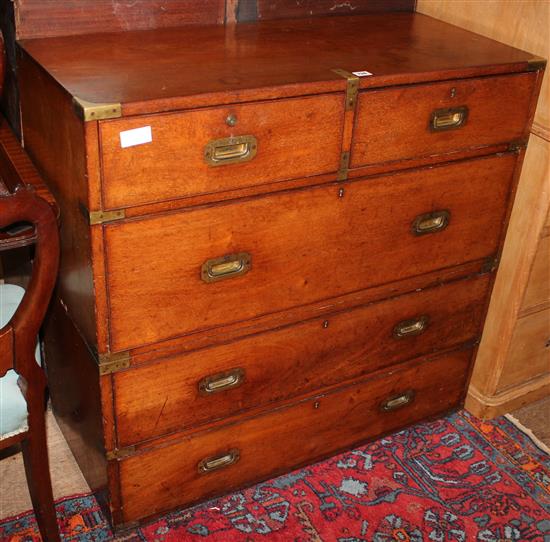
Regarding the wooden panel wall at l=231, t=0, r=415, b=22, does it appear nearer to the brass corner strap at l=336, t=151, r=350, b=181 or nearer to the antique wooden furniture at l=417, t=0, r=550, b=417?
the antique wooden furniture at l=417, t=0, r=550, b=417

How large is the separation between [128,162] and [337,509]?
1.16 metres

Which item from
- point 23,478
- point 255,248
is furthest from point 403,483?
point 23,478

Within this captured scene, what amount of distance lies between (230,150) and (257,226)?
208mm

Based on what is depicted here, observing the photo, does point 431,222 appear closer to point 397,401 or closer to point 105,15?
point 397,401

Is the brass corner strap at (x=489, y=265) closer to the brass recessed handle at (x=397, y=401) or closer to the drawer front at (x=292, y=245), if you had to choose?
the drawer front at (x=292, y=245)

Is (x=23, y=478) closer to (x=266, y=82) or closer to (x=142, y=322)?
(x=142, y=322)

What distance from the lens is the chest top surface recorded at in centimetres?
155

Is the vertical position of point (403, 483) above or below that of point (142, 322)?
below

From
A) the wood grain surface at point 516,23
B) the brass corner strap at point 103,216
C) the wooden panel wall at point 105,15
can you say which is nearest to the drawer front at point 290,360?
the brass corner strap at point 103,216

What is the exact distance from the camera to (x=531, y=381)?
2.54 metres

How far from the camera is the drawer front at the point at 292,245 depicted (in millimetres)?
1643

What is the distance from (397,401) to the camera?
7.58 ft

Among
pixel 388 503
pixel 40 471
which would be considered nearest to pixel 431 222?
Answer: pixel 388 503

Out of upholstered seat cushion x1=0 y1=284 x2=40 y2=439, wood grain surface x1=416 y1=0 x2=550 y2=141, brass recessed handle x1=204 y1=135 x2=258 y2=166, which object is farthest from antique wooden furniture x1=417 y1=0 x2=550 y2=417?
upholstered seat cushion x1=0 y1=284 x2=40 y2=439
